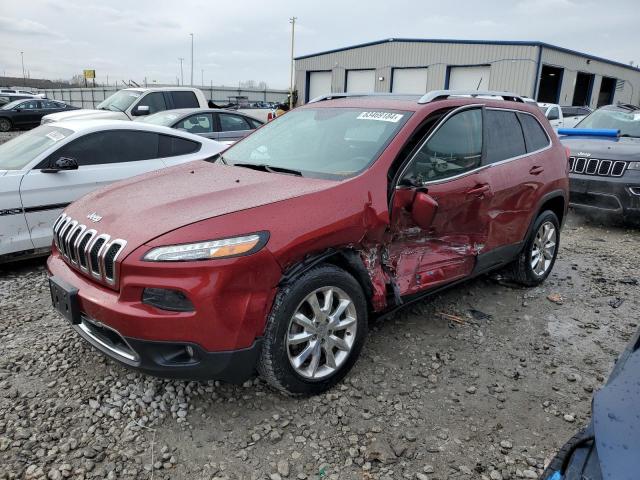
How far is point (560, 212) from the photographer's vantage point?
5.08 m

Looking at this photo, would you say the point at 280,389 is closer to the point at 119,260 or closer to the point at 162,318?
the point at 162,318

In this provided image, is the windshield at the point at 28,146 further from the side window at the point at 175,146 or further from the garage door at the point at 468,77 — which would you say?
the garage door at the point at 468,77

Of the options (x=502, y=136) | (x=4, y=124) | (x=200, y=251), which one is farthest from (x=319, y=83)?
(x=200, y=251)

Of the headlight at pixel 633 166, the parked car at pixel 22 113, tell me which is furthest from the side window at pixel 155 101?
the parked car at pixel 22 113

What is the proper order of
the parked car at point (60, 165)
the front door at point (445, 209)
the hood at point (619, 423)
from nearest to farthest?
the hood at point (619, 423), the front door at point (445, 209), the parked car at point (60, 165)

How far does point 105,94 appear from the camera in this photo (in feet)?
118

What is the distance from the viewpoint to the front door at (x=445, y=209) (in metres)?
3.37

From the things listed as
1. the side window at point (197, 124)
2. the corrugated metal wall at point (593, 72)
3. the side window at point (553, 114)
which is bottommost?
the side window at point (197, 124)

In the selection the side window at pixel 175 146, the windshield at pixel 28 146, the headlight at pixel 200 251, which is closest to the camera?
the headlight at pixel 200 251

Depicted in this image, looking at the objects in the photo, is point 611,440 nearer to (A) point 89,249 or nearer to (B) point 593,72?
(A) point 89,249

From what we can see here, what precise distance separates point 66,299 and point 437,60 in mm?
28034

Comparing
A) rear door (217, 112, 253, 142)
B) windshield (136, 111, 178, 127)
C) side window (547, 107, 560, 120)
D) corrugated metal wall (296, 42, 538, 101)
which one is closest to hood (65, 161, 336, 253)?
windshield (136, 111, 178, 127)

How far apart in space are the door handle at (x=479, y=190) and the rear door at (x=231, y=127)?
5828 millimetres

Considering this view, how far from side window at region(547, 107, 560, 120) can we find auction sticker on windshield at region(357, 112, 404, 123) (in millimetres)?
12953
